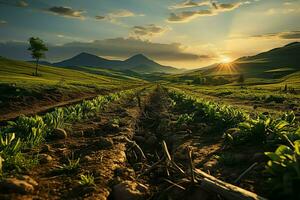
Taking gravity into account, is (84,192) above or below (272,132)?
below

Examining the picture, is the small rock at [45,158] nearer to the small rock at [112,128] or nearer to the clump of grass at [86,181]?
the clump of grass at [86,181]

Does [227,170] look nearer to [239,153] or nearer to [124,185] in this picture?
[239,153]

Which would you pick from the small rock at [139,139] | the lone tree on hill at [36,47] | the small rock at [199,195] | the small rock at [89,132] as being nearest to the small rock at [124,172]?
the small rock at [199,195]

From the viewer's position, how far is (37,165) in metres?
6.49

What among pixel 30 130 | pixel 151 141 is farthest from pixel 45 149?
pixel 151 141

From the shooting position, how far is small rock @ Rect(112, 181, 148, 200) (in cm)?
526

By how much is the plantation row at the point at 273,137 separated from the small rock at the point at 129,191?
8.06ft

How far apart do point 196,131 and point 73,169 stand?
6.14 m

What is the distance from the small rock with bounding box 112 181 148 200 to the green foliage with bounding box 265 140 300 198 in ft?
8.12

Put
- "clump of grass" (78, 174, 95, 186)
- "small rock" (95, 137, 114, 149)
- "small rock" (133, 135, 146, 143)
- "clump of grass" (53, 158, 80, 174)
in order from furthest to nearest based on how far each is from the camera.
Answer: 1. "small rock" (133, 135, 146, 143)
2. "small rock" (95, 137, 114, 149)
3. "clump of grass" (53, 158, 80, 174)
4. "clump of grass" (78, 174, 95, 186)

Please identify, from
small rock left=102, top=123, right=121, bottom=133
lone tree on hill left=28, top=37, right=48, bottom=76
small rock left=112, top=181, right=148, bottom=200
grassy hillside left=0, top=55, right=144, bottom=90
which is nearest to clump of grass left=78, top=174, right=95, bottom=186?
small rock left=112, top=181, right=148, bottom=200

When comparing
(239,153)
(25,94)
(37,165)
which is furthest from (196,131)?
(25,94)

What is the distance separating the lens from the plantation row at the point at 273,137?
4.32m

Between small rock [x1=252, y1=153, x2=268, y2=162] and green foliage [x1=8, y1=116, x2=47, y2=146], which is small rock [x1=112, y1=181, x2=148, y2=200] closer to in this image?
small rock [x1=252, y1=153, x2=268, y2=162]
